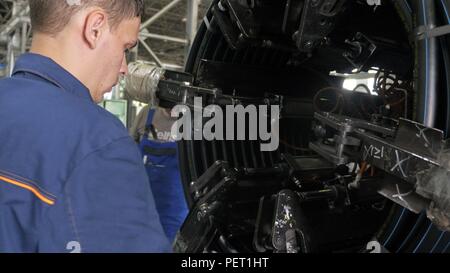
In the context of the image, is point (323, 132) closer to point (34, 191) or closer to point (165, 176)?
point (34, 191)

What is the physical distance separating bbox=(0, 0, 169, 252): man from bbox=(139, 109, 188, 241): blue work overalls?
256 cm

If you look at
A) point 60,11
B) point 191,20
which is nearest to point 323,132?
point 60,11

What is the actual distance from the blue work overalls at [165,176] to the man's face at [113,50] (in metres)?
2.40

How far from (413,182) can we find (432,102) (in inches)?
9.2

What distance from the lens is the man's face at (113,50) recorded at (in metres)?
1.00

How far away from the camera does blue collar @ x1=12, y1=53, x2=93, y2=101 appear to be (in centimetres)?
91

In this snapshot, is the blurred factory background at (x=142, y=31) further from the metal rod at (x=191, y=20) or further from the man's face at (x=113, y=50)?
the man's face at (x=113, y=50)

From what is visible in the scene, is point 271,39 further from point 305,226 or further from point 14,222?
point 14,222

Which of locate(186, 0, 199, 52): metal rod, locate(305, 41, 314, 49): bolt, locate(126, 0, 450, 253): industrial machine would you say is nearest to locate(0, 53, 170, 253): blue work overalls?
locate(126, 0, 450, 253): industrial machine

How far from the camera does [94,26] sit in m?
0.96

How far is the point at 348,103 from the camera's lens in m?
2.21

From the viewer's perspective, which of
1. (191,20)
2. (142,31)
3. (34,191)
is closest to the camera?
(34,191)

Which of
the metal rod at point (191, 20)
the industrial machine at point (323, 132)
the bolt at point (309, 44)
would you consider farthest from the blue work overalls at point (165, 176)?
the bolt at point (309, 44)

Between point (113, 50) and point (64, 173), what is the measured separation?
38 centimetres
